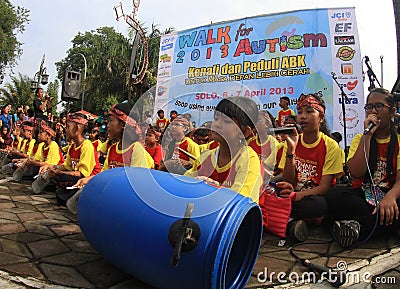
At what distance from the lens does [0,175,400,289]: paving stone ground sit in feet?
6.56

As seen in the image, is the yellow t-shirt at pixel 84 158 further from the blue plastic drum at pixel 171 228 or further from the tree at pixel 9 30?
the tree at pixel 9 30

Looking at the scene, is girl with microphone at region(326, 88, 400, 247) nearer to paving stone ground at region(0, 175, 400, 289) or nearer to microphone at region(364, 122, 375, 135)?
microphone at region(364, 122, 375, 135)

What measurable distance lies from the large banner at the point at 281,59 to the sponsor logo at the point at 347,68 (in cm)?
2

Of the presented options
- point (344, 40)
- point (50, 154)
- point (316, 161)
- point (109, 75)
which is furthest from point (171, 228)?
point (109, 75)

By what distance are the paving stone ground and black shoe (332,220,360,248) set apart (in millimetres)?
62

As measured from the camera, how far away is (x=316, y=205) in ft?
9.34

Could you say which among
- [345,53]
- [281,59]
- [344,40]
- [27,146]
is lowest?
[27,146]

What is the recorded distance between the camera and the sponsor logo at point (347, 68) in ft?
22.5

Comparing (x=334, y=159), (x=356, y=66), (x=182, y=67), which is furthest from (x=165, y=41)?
(x=334, y=159)

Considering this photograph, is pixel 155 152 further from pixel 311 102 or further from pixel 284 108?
pixel 284 108

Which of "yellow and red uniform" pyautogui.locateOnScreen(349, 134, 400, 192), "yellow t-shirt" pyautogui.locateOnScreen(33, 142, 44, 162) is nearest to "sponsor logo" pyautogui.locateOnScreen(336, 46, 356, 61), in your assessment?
"yellow and red uniform" pyautogui.locateOnScreen(349, 134, 400, 192)

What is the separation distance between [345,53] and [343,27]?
1.73ft

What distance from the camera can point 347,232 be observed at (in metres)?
2.55

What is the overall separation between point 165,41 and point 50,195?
6303mm
